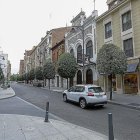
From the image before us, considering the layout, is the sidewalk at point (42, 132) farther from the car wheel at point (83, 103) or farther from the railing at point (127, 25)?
the railing at point (127, 25)

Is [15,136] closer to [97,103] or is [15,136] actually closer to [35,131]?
[35,131]

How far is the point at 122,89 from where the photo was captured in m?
14.9

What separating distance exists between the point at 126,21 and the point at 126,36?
181cm

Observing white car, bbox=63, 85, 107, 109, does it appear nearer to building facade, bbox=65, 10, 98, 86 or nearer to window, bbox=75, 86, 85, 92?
window, bbox=75, 86, 85, 92

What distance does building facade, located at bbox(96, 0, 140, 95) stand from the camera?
13438 millimetres

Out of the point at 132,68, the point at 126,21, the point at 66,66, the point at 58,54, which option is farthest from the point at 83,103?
the point at 58,54

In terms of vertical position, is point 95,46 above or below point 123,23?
below

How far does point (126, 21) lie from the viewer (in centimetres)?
1477

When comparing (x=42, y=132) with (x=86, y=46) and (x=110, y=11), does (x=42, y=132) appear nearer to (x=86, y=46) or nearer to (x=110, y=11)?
(x=110, y=11)

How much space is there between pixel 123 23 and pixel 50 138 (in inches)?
600

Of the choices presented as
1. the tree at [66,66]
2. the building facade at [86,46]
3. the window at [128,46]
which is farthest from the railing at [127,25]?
the tree at [66,66]

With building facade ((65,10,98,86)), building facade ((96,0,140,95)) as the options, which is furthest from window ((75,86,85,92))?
building facade ((65,10,98,86))

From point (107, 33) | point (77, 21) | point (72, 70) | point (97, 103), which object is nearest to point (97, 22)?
point (107, 33)

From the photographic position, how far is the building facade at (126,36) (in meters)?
13.4
